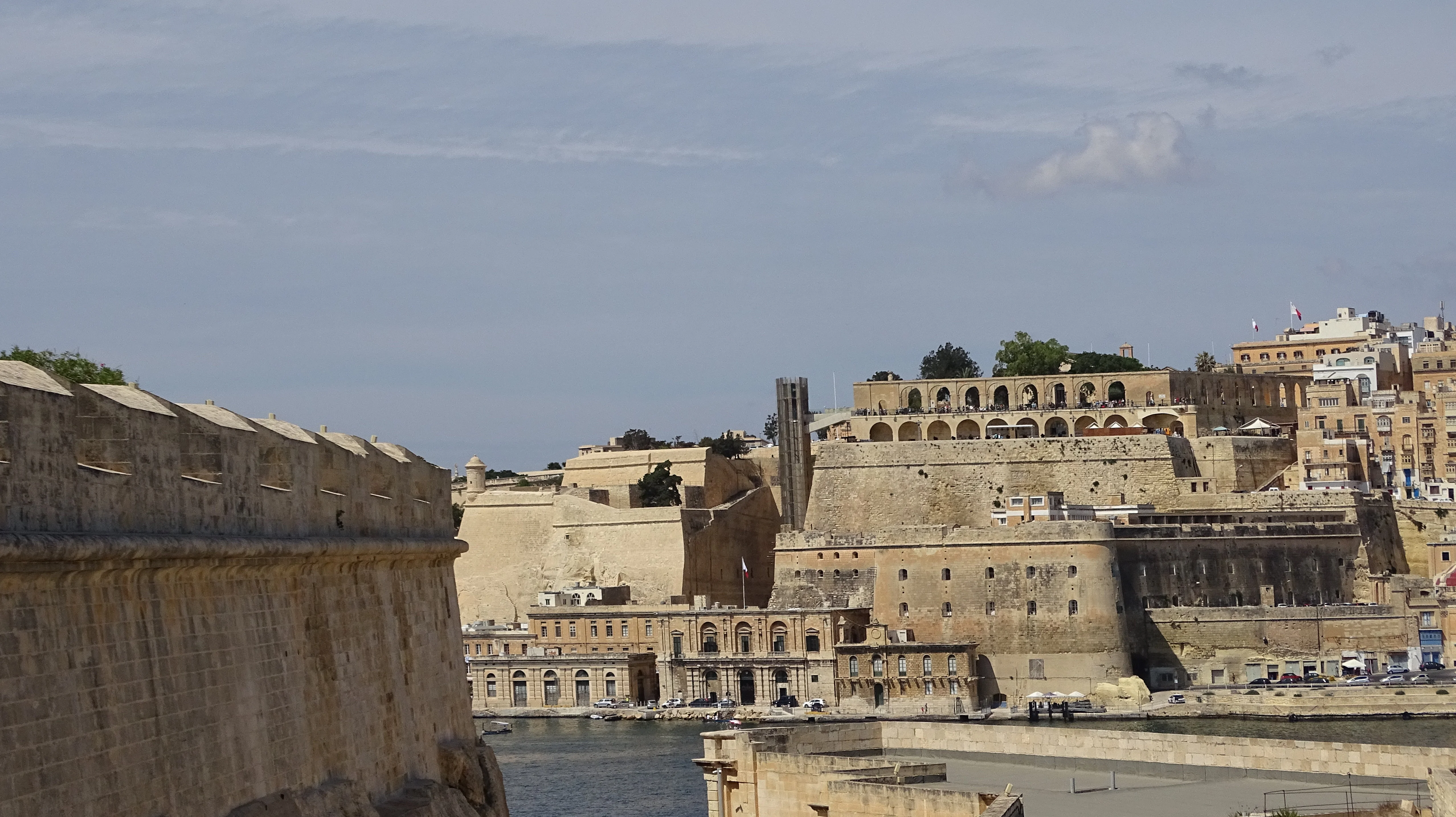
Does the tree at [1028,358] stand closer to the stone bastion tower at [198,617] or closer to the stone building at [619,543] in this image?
the stone building at [619,543]

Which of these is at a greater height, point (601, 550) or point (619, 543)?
point (619, 543)

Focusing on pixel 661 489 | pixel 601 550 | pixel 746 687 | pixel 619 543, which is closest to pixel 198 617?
pixel 746 687

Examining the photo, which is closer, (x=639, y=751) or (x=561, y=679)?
(x=639, y=751)

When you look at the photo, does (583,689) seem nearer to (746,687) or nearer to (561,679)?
(561,679)

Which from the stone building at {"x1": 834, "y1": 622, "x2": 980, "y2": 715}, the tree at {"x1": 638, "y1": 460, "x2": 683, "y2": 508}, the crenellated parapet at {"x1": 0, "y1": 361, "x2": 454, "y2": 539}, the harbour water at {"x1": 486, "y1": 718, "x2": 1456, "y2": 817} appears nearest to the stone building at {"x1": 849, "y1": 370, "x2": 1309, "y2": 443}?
the tree at {"x1": 638, "y1": 460, "x2": 683, "y2": 508}

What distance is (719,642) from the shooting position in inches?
2044

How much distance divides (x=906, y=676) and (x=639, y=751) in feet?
23.8

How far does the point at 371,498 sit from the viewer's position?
540 inches

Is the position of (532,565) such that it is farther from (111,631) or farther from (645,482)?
(111,631)

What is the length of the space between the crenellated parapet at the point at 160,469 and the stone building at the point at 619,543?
43.0 metres

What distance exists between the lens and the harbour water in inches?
1417

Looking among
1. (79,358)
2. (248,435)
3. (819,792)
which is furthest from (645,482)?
(248,435)

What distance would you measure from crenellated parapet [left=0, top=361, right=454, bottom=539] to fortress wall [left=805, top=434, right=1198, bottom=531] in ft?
143

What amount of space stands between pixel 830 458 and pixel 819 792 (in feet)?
140
